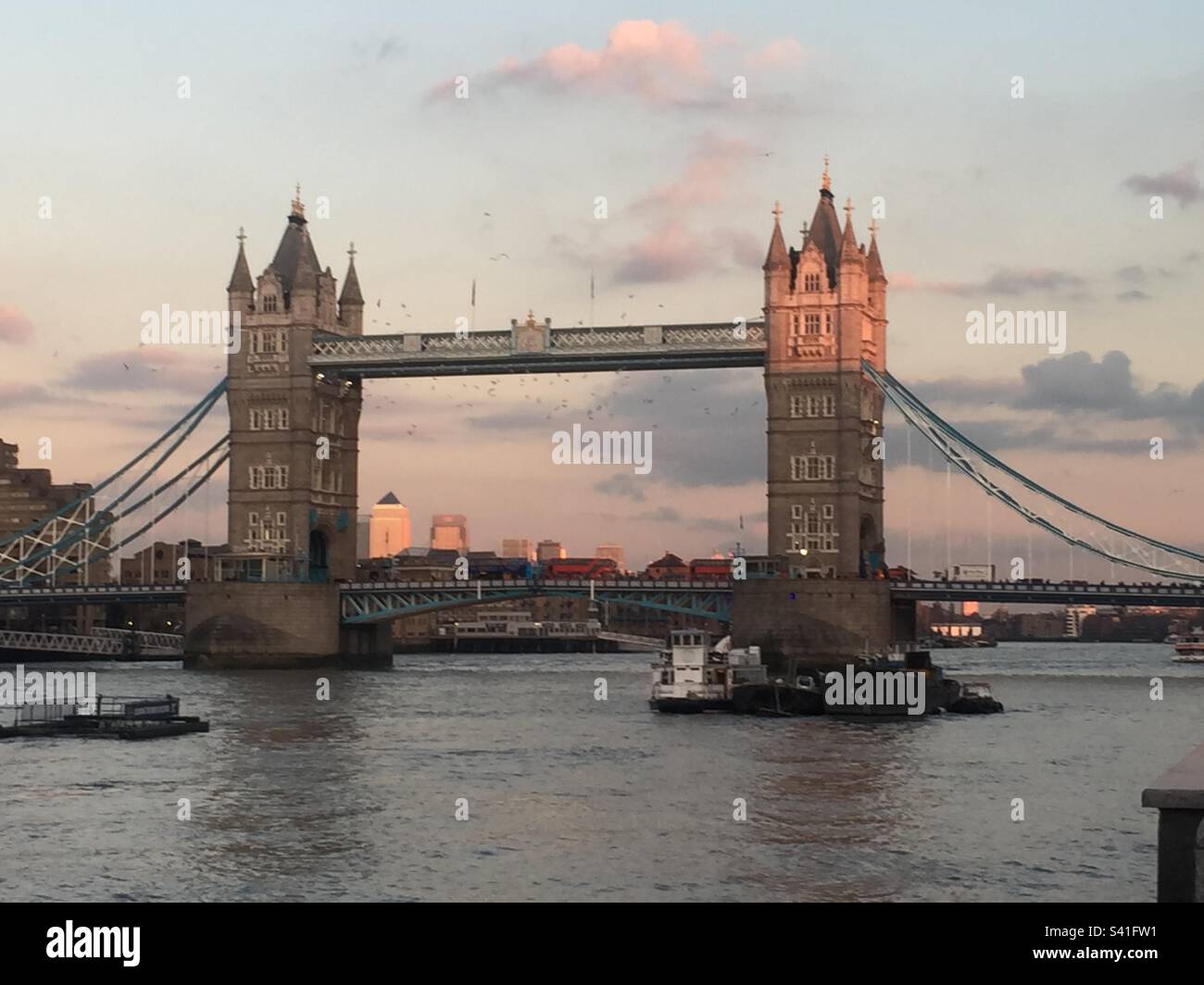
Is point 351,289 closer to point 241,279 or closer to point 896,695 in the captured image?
point 241,279

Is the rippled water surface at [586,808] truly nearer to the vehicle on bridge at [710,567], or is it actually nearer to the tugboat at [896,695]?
the tugboat at [896,695]

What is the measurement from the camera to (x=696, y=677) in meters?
74.8

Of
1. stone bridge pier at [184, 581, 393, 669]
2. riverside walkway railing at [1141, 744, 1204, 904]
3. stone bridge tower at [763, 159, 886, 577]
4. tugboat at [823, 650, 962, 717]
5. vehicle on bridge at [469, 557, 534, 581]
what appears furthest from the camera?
vehicle on bridge at [469, 557, 534, 581]

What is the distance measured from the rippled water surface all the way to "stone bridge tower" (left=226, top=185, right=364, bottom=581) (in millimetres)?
39825

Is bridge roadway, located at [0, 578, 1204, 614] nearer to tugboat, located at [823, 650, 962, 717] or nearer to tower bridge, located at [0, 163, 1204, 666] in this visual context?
tower bridge, located at [0, 163, 1204, 666]

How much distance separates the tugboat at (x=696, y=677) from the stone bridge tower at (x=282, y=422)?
130 ft

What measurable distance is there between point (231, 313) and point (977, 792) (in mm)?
78877

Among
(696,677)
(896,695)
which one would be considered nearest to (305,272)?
(696,677)

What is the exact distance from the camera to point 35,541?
Result: 122500 millimetres

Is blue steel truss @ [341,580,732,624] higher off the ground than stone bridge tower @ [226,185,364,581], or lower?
lower

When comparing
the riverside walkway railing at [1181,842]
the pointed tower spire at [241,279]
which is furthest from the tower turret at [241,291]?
the riverside walkway railing at [1181,842]

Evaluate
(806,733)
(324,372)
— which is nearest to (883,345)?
(324,372)

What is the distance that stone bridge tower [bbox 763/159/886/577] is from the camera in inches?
4006

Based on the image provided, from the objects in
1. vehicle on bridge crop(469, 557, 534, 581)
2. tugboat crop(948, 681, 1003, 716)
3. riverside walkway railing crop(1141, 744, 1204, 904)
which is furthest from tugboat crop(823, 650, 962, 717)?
riverside walkway railing crop(1141, 744, 1204, 904)
